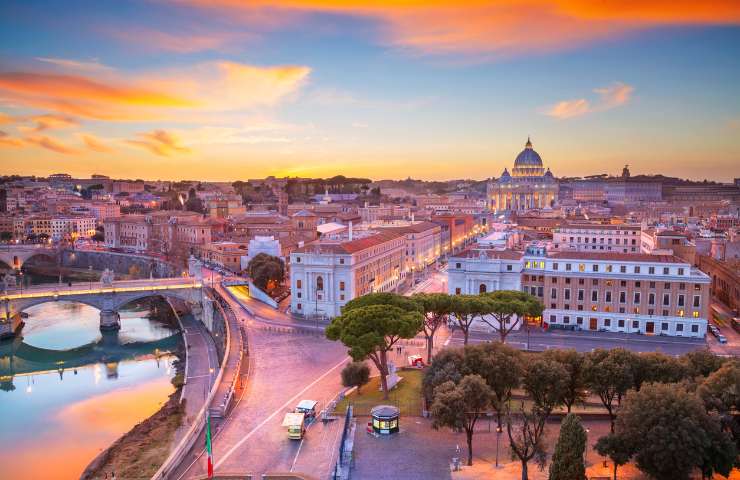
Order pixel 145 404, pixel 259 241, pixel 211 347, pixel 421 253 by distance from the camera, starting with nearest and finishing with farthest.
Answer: pixel 145 404, pixel 211 347, pixel 259 241, pixel 421 253

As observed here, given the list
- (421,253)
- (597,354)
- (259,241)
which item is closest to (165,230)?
(259,241)

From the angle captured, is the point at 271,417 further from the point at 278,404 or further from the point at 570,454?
the point at 570,454

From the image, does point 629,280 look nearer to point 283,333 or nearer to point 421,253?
point 283,333

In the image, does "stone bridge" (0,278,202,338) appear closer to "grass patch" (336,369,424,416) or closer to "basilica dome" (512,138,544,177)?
"grass patch" (336,369,424,416)

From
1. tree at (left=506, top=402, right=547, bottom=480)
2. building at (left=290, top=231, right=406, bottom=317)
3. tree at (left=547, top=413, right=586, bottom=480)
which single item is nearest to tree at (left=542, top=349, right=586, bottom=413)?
tree at (left=506, top=402, right=547, bottom=480)

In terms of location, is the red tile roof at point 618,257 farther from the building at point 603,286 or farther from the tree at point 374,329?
the tree at point 374,329

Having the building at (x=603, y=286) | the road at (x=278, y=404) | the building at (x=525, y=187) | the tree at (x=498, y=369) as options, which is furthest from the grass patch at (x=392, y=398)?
the building at (x=525, y=187)
